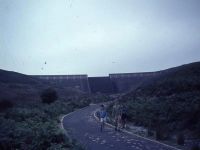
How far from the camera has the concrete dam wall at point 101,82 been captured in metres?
86.5

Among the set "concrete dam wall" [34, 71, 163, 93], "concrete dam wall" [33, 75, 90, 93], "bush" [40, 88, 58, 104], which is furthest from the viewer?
"concrete dam wall" [33, 75, 90, 93]

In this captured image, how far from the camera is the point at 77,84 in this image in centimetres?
8850

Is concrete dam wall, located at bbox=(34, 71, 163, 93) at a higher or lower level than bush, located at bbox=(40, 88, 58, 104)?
higher

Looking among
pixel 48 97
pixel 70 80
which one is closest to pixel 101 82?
pixel 70 80

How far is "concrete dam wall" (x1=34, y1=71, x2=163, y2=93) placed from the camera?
8650cm

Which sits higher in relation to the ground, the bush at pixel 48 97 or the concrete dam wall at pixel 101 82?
the concrete dam wall at pixel 101 82

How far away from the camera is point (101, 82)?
90.2m

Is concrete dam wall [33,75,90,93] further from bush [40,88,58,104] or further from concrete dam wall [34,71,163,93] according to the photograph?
bush [40,88,58,104]

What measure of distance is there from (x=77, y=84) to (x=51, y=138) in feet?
252

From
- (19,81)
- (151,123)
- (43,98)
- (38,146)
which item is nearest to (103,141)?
(38,146)

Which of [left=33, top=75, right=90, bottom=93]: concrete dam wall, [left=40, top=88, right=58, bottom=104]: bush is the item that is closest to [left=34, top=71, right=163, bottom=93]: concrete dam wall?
[left=33, top=75, right=90, bottom=93]: concrete dam wall

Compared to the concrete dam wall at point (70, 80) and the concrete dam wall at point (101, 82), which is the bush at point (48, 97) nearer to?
the concrete dam wall at point (101, 82)

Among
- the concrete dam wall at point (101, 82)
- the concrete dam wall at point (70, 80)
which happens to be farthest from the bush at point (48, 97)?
the concrete dam wall at point (70, 80)

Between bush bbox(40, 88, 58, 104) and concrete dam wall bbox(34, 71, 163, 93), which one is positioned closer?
bush bbox(40, 88, 58, 104)
